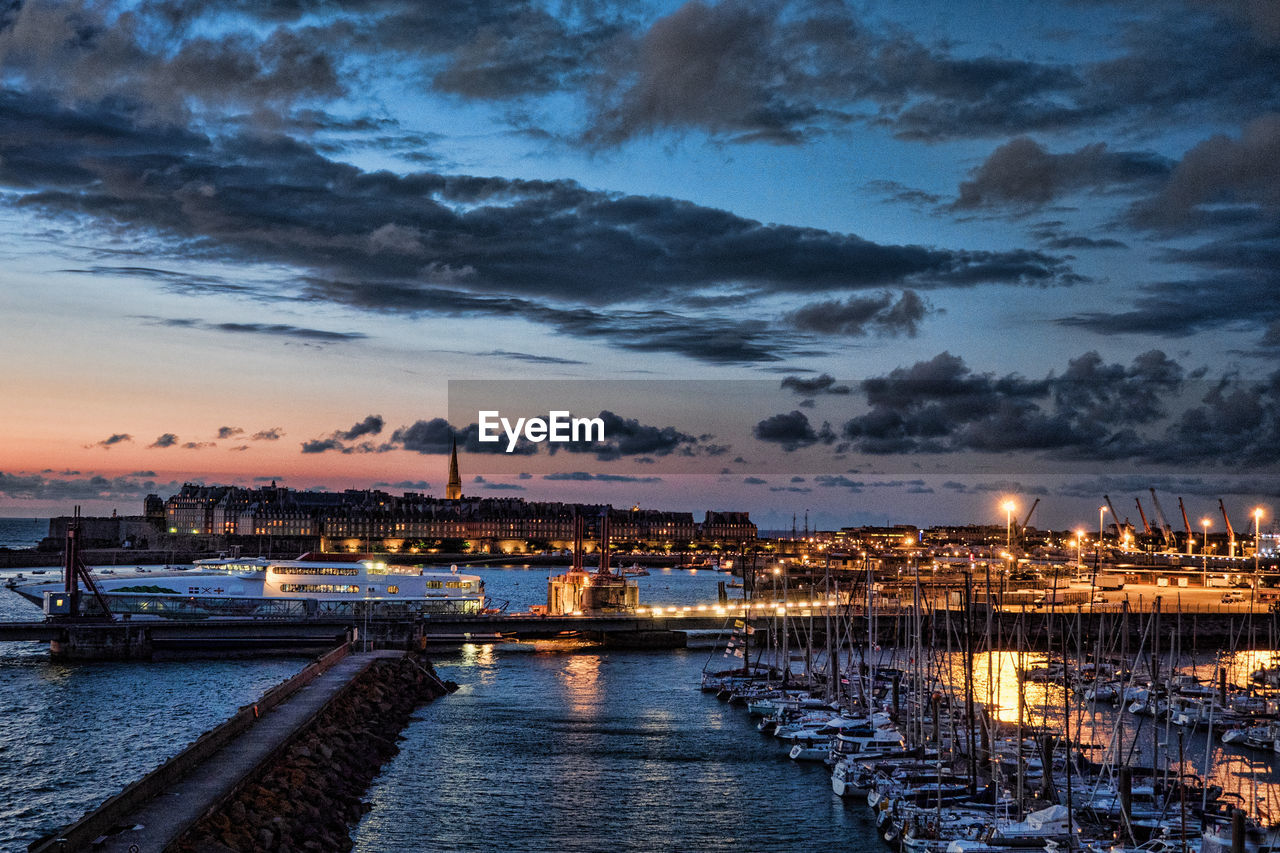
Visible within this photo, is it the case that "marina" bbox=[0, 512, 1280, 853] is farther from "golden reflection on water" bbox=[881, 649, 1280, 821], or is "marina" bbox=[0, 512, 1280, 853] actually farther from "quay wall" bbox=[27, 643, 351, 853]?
"quay wall" bbox=[27, 643, 351, 853]

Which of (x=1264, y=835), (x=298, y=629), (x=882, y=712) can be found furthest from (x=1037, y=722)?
(x=298, y=629)

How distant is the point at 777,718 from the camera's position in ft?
162

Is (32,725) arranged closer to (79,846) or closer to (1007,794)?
(79,846)

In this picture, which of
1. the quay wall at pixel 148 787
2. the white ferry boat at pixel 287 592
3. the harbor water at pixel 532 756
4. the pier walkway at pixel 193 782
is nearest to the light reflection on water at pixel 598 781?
the harbor water at pixel 532 756

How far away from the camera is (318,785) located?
33.8 meters

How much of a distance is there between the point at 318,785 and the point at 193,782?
5.16 meters

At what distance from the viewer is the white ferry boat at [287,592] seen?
8038 cm

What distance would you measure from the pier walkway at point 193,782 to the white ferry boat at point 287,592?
36.0 metres

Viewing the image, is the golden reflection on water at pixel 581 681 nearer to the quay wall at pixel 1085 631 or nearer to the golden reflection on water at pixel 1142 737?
the quay wall at pixel 1085 631

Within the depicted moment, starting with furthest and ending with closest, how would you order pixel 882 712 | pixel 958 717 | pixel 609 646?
pixel 609 646 < pixel 882 712 < pixel 958 717

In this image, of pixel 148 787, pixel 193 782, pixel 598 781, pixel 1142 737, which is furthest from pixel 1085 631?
pixel 148 787

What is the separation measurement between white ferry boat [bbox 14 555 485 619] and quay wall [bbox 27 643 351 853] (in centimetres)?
3834

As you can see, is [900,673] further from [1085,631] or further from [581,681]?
[1085,631]

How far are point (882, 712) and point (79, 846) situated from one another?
29487mm
